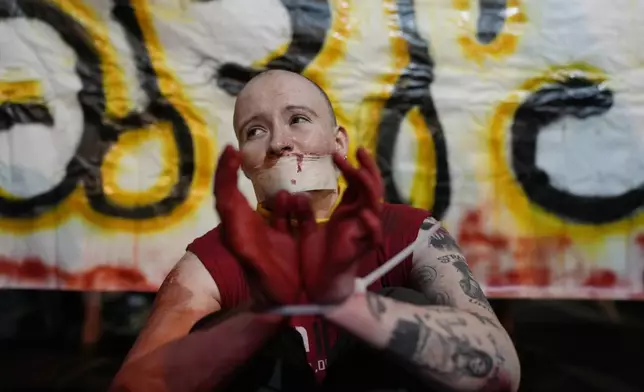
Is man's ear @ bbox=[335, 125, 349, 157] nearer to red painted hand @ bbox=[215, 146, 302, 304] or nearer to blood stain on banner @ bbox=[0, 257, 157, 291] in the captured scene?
red painted hand @ bbox=[215, 146, 302, 304]

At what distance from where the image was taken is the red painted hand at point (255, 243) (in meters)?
0.50

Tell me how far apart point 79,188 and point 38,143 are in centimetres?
12

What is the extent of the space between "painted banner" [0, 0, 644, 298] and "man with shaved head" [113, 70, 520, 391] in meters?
0.40

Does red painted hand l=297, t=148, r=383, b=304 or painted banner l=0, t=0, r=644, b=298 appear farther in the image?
painted banner l=0, t=0, r=644, b=298

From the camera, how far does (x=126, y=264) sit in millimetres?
1094

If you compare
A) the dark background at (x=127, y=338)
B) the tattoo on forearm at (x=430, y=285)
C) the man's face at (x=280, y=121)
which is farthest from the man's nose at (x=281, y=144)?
the dark background at (x=127, y=338)

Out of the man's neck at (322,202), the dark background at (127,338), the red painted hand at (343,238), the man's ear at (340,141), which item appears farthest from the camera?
the dark background at (127,338)

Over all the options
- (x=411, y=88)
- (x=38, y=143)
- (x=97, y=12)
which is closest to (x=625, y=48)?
(x=411, y=88)

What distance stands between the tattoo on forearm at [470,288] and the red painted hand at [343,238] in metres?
0.19

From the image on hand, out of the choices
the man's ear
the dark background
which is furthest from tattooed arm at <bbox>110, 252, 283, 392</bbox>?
the dark background

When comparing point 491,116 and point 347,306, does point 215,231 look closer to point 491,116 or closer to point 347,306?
point 347,306

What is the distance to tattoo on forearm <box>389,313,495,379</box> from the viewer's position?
533mm

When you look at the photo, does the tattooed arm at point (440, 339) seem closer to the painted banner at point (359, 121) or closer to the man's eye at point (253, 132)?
the man's eye at point (253, 132)

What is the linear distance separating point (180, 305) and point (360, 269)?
22 centimetres
